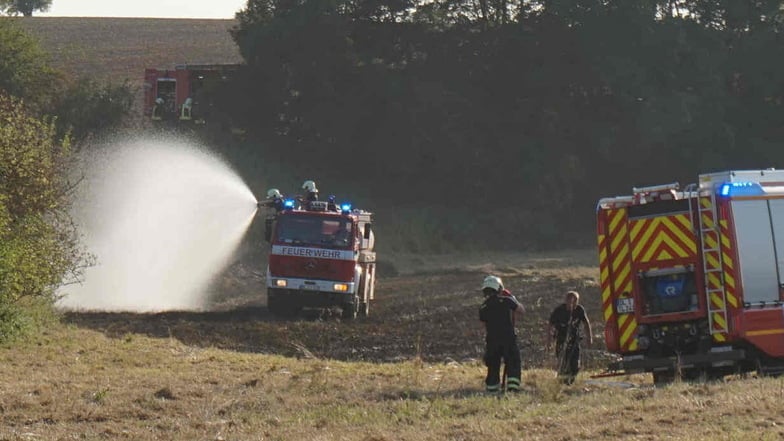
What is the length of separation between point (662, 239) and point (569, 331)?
1.71 m

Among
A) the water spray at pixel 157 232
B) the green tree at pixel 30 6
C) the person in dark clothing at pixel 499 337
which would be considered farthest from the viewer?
the green tree at pixel 30 6


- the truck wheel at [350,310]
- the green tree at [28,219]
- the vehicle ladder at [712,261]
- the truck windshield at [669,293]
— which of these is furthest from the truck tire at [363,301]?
the vehicle ladder at [712,261]

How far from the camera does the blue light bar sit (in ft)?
60.3

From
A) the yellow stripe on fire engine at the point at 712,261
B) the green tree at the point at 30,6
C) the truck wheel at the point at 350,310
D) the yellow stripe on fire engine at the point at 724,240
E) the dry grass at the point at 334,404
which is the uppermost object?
the green tree at the point at 30,6

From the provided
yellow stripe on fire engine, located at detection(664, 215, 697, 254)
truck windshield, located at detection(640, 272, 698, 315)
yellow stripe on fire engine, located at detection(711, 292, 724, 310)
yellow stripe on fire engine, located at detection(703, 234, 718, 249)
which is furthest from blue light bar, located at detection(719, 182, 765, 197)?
yellow stripe on fire engine, located at detection(711, 292, 724, 310)

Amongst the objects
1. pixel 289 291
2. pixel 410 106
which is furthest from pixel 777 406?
pixel 410 106

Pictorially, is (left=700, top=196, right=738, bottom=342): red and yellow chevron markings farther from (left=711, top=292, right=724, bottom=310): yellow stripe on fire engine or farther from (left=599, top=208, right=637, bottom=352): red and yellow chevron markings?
(left=599, top=208, right=637, bottom=352): red and yellow chevron markings

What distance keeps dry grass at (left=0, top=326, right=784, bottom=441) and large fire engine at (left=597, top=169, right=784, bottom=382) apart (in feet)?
3.33

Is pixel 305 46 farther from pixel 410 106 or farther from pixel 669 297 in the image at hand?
pixel 669 297

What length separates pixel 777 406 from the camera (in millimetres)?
14195

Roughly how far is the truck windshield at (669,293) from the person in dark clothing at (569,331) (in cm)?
88

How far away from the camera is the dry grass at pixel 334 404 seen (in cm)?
1391

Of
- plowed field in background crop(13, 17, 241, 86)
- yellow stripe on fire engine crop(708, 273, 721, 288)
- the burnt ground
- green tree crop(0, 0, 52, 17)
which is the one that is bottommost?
the burnt ground

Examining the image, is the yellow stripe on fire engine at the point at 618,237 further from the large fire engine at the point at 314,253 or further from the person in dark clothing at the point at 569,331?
the large fire engine at the point at 314,253
